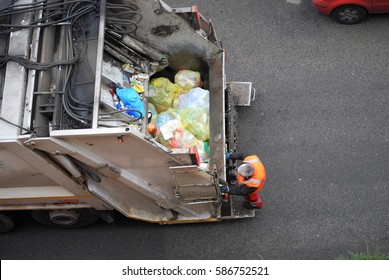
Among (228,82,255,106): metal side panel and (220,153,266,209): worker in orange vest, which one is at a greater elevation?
(228,82,255,106): metal side panel

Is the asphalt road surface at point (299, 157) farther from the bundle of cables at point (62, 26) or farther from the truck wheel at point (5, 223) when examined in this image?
the bundle of cables at point (62, 26)

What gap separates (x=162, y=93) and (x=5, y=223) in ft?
7.53

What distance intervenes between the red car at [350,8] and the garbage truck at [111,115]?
206 centimetres

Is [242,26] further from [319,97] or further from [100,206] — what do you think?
[100,206]

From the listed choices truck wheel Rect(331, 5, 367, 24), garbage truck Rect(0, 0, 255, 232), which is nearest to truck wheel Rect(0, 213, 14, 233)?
garbage truck Rect(0, 0, 255, 232)

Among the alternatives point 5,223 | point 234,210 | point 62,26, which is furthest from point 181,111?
point 5,223

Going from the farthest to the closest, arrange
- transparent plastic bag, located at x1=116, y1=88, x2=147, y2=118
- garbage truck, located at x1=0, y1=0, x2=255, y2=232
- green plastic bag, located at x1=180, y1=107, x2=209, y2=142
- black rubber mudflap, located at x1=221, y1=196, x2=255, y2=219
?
1. black rubber mudflap, located at x1=221, y1=196, x2=255, y2=219
2. green plastic bag, located at x1=180, y1=107, x2=209, y2=142
3. transparent plastic bag, located at x1=116, y1=88, x2=147, y2=118
4. garbage truck, located at x1=0, y1=0, x2=255, y2=232

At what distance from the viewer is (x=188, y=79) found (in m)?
6.07

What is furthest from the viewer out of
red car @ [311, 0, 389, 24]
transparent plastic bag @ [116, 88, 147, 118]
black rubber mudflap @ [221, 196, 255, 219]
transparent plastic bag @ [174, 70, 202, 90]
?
red car @ [311, 0, 389, 24]

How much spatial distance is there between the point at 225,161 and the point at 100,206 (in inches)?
54.2

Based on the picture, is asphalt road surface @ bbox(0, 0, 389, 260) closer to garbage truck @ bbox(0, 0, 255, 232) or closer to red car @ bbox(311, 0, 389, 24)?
red car @ bbox(311, 0, 389, 24)

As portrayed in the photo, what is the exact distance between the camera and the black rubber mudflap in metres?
5.91

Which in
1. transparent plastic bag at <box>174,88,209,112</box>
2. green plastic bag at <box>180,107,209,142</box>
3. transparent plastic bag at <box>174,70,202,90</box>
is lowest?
green plastic bag at <box>180,107,209,142</box>

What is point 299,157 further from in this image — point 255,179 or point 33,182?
point 33,182
